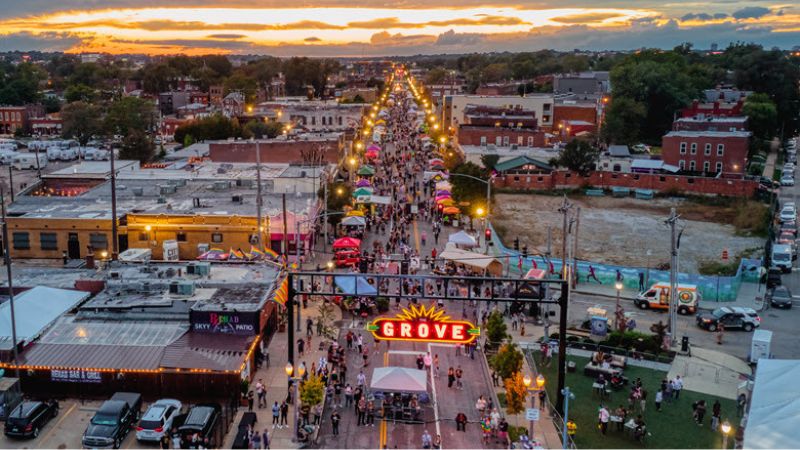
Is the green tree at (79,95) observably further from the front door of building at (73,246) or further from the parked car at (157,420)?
the parked car at (157,420)

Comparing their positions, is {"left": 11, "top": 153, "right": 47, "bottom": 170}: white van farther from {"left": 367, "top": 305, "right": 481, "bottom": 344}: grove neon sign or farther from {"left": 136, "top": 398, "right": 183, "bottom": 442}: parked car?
{"left": 367, "top": 305, "right": 481, "bottom": 344}: grove neon sign

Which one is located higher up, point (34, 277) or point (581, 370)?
point (34, 277)

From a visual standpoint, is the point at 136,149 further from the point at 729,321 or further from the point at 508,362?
the point at 508,362

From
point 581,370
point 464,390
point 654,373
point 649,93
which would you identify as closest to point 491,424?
point 464,390

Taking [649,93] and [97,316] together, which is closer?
[97,316]

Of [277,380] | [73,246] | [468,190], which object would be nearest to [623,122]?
[468,190]

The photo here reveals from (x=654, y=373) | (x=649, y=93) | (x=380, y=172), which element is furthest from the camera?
(x=649, y=93)

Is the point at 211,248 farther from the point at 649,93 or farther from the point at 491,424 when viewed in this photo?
the point at 649,93

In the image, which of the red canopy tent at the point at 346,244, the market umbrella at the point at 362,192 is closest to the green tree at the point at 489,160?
the market umbrella at the point at 362,192
